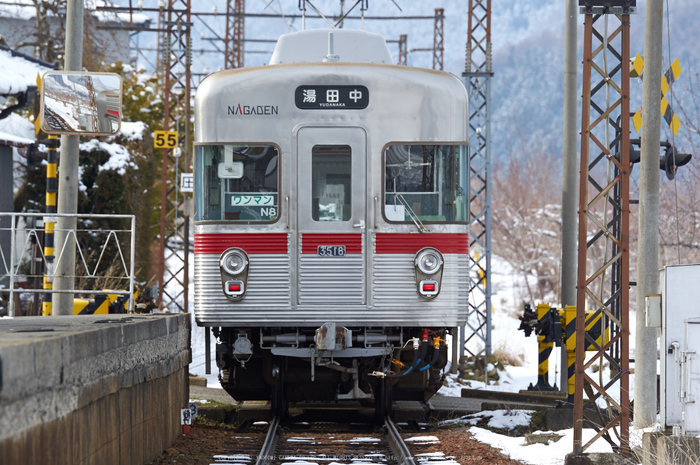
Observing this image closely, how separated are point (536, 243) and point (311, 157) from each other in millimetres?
33846

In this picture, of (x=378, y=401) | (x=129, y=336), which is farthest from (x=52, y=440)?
(x=378, y=401)

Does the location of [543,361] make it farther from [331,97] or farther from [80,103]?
[80,103]

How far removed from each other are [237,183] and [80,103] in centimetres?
243

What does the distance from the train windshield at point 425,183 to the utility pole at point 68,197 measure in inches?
149

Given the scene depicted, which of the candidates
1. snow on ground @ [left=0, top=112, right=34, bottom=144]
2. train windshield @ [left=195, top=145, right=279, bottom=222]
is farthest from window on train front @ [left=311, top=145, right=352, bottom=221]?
snow on ground @ [left=0, top=112, right=34, bottom=144]

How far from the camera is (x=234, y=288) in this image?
9.14 meters

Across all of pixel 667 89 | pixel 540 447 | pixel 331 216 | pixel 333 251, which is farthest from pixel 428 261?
pixel 667 89

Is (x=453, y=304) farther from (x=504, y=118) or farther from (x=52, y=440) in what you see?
(x=504, y=118)

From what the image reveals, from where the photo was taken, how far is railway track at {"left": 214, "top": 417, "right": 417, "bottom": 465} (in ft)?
26.7

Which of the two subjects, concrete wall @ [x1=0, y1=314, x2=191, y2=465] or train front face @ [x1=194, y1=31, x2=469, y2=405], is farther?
train front face @ [x1=194, y1=31, x2=469, y2=405]

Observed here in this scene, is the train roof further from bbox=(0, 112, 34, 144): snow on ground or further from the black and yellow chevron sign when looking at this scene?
bbox=(0, 112, 34, 144): snow on ground

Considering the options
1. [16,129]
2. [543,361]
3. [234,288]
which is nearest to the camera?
[234,288]

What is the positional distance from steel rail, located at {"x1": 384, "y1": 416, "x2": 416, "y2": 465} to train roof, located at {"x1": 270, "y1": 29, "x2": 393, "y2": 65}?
4029 mm

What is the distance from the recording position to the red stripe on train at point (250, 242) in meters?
9.18
